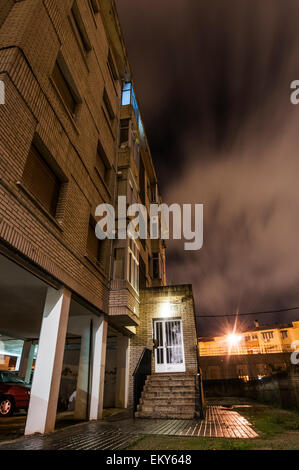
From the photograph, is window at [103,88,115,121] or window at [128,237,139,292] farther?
window at [103,88,115,121]

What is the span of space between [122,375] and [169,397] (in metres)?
3.21

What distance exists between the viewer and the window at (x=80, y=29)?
32.2ft

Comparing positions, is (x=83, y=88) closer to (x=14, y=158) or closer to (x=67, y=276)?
(x=14, y=158)

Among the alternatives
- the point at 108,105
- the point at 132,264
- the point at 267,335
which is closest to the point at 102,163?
the point at 108,105

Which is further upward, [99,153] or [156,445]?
[99,153]

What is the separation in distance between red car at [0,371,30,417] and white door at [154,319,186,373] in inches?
217

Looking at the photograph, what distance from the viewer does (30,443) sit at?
4.51 metres

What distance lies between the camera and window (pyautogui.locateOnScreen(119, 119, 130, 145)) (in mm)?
15008

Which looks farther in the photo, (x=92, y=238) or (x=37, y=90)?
(x=92, y=238)

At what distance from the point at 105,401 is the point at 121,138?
1402 cm

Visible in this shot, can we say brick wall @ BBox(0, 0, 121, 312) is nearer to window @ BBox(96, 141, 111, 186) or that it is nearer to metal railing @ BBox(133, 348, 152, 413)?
window @ BBox(96, 141, 111, 186)

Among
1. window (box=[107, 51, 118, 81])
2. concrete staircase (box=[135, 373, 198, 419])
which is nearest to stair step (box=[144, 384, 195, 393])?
concrete staircase (box=[135, 373, 198, 419])

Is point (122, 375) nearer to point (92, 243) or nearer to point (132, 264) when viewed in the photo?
point (132, 264)
